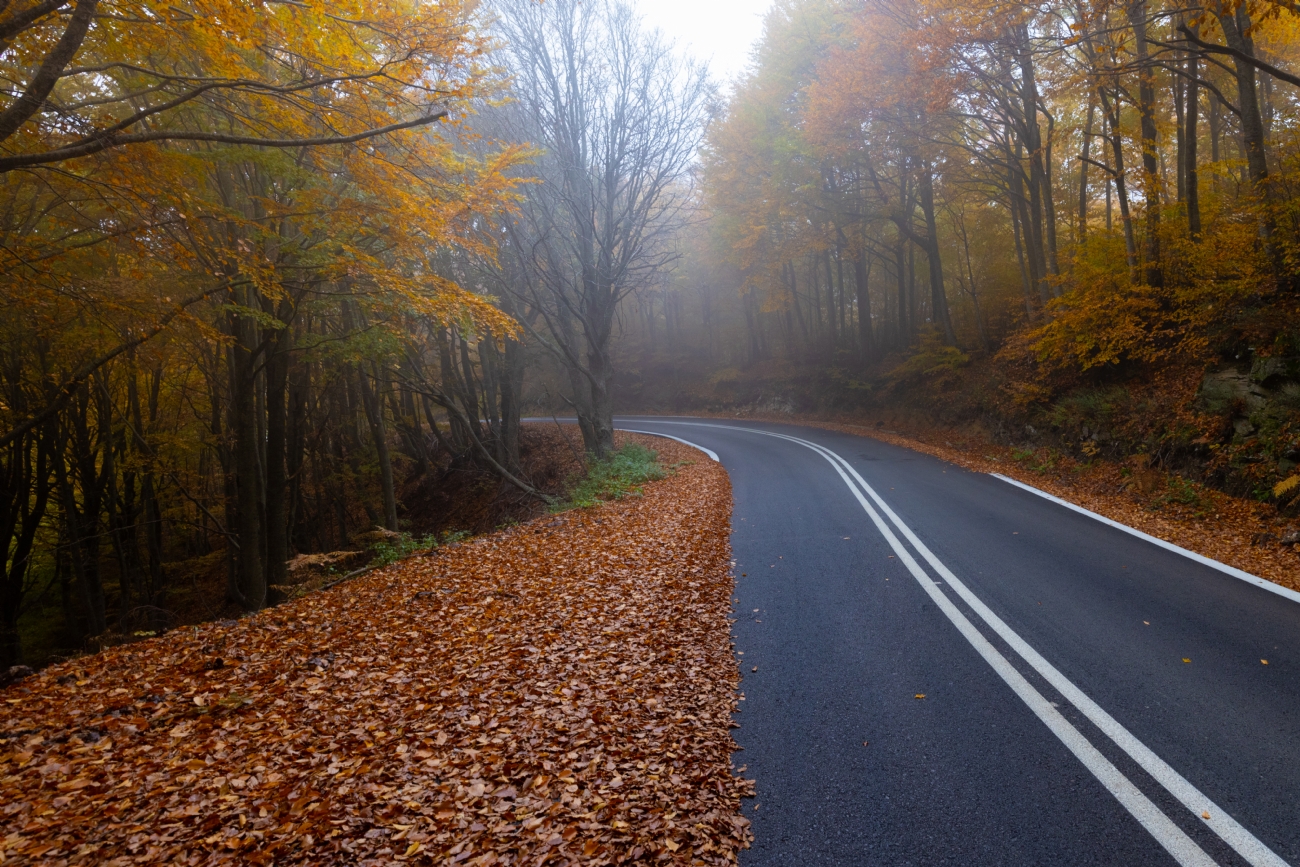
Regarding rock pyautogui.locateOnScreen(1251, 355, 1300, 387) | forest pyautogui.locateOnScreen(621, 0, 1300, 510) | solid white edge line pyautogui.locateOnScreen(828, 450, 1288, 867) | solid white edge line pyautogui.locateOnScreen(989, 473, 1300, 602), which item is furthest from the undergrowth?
rock pyautogui.locateOnScreen(1251, 355, 1300, 387)

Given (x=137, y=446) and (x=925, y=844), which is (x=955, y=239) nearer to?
(x=925, y=844)

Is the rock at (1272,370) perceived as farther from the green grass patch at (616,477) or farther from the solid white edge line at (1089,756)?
the green grass patch at (616,477)

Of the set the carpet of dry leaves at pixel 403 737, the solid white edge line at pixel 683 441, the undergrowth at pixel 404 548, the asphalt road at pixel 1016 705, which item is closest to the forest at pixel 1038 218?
the asphalt road at pixel 1016 705

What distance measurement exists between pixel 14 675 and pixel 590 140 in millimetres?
13227

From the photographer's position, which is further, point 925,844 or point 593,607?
point 593,607

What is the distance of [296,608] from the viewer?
6695mm

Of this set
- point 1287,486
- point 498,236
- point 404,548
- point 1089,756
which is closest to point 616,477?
point 404,548

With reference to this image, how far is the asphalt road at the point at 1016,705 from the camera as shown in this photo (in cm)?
272

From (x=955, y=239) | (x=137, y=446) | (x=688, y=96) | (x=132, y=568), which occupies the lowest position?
(x=132, y=568)

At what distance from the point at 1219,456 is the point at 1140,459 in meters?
1.45

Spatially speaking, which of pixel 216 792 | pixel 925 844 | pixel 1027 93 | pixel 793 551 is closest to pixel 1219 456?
pixel 793 551

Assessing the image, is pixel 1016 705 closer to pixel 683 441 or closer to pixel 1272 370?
pixel 1272 370

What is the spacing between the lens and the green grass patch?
462 inches

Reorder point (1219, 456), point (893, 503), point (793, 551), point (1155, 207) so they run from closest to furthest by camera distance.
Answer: point (793, 551), point (1219, 456), point (893, 503), point (1155, 207)
